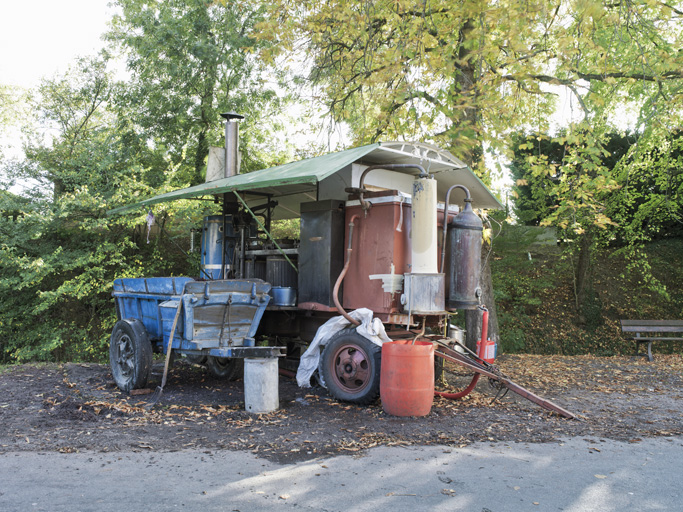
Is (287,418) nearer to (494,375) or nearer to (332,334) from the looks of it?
(332,334)

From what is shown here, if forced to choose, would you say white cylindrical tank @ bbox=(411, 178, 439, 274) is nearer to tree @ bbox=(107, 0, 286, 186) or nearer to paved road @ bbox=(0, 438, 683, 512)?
paved road @ bbox=(0, 438, 683, 512)

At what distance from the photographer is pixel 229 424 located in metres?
5.95

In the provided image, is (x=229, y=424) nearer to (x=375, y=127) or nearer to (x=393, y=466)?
(x=393, y=466)

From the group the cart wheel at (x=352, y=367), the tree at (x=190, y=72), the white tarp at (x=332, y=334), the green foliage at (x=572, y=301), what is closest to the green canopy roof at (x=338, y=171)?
the white tarp at (x=332, y=334)

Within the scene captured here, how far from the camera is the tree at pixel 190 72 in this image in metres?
14.6

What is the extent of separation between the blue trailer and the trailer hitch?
2.05 metres

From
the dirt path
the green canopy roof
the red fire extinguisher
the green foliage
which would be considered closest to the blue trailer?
the dirt path

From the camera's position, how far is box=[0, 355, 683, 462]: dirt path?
5246 mm

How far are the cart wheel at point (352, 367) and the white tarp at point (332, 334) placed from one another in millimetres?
99

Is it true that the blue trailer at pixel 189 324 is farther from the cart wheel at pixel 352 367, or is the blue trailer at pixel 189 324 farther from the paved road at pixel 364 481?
the paved road at pixel 364 481

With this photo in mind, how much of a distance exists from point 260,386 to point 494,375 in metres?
2.72

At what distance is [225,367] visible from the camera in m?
8.79

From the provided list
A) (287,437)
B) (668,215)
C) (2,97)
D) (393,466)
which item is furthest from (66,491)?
(2,97)

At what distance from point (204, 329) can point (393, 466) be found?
3.34 m
